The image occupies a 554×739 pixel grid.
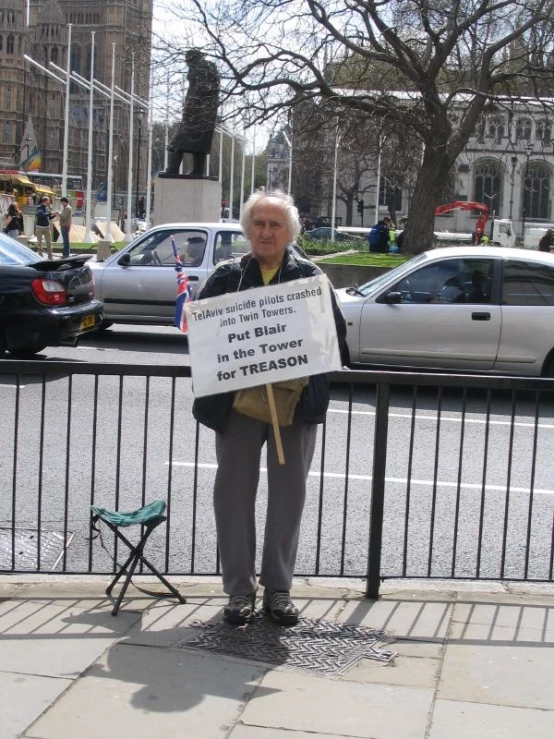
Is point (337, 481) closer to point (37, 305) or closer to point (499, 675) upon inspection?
point (499, 675)

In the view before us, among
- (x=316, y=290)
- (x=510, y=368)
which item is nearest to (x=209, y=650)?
(x=316, y=290)

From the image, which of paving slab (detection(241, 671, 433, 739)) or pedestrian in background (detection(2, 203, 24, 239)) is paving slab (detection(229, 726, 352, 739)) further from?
pedestrian in background (detection(2, 203, 24, 239))

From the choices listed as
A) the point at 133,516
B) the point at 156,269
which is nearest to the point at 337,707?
the point at 133,516

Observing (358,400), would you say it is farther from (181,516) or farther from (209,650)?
(209,650)

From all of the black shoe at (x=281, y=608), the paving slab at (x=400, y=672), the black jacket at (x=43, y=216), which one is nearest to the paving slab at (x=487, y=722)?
the paving slab at (x=400, y=672)

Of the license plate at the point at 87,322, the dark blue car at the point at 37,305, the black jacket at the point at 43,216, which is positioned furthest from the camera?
the black jacket at the point at 43,216

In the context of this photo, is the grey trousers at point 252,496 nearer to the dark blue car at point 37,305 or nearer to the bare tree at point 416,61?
the dark blue car at point 37,305

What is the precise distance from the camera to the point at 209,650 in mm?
4438

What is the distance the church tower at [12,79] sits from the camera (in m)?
121

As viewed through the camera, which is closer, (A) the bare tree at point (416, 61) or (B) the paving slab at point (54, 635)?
(B) the paving slab at point (54, 635)

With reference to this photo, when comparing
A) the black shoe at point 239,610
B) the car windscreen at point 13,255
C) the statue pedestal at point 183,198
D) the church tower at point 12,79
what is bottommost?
the black shoe at point 239,610

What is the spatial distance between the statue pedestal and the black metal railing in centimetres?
1678

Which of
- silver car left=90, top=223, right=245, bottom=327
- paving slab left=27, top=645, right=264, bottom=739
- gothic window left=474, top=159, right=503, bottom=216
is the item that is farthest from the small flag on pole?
paving slab left=27, top=645, right=264, bottom=739

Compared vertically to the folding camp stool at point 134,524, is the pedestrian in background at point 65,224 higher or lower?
higher
